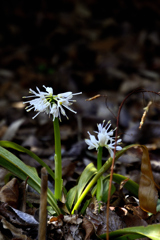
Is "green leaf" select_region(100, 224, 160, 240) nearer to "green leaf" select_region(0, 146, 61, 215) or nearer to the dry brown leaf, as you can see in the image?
the dry brown leaf

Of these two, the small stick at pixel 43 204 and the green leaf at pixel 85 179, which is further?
the green leaf at pixel 85 179

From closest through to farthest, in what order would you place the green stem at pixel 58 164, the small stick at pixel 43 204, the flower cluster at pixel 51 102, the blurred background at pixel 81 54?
the small stick at pixel 43 204 < the flower cluster at pixel 51 102 < the green stem at pixel 58 164 < the blurred background at pixel 81 54

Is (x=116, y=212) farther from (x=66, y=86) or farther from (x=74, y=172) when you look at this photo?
(x=66, y=86)

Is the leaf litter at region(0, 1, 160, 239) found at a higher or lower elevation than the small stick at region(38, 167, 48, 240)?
higher

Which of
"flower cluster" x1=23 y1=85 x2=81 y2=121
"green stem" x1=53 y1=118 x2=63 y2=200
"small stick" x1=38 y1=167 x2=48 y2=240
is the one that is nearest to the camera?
"small stick" x1=38 y1=167 x2=48 y2=240

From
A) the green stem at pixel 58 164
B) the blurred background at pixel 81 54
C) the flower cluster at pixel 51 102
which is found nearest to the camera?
the flower cluster at pixel 51 102

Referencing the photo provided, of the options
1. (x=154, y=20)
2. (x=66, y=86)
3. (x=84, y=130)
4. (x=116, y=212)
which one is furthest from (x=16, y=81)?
(x=116, y=212)

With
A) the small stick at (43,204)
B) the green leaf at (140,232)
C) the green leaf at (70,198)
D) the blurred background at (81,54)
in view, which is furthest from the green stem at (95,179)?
the blurred background at (81,54)

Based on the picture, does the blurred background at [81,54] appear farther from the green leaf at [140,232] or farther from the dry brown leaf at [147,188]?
the green leaf at [140,232]

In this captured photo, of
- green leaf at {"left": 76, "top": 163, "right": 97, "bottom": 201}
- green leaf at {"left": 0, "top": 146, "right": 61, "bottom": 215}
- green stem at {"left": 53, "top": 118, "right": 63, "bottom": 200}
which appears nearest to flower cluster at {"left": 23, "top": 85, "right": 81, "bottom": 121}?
green stem at {"left": 53, "top": 118, "right": 63, "bottom": 200}
